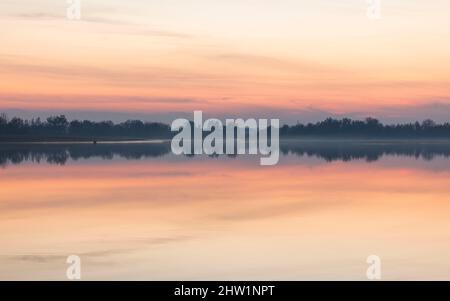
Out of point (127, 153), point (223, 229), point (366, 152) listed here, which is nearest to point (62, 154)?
point (127, 153)

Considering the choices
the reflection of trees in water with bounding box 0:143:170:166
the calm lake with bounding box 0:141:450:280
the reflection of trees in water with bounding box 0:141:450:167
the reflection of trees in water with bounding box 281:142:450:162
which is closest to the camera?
the calm lake with bounding box 0:141:450:280

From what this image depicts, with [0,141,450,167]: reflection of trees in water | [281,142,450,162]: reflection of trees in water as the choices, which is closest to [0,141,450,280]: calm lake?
[0,141,450,167]: reflection of trees in water

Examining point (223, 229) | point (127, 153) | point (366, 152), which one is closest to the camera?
point (223, 229)

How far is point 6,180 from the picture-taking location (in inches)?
1051

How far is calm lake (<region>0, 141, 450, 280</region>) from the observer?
11.9 metres

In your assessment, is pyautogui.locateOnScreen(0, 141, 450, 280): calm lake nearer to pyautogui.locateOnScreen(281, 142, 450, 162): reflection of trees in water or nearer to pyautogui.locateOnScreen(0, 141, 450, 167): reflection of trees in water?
pyautogui.locateOnScreen(0, 141, 450, 167): reflection of trees in water

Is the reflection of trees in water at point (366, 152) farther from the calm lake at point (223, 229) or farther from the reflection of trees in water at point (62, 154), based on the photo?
the calm lake at point (223, 229)

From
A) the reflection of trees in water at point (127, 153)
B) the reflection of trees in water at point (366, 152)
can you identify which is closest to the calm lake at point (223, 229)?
the reflection of trees in water at point (127, 153)

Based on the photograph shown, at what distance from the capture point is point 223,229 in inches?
608

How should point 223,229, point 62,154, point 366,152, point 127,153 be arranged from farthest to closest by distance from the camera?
point 366,152 → point 127,153 → point 62,154 → point 223,229

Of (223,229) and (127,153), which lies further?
(127,153)

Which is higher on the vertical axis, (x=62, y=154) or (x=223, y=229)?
(x=62, y=154)

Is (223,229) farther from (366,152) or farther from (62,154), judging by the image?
(366,152)
